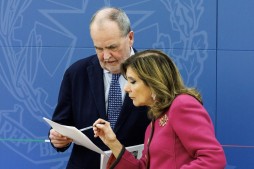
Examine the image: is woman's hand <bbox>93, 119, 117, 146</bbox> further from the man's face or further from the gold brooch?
the man's face

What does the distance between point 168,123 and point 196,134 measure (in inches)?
5.6

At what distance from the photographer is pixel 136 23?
130 inches

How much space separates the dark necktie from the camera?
222 centimetres

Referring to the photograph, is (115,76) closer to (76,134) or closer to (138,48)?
(76,134)

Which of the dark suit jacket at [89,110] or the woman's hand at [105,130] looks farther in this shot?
the dark suit jacket at [89,110]

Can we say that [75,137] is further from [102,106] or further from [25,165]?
[25,165]

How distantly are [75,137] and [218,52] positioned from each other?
5.08 feet

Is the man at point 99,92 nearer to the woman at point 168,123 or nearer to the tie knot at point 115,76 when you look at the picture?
the tie knot at point 115,76

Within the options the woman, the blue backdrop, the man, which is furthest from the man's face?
the blue backdrop

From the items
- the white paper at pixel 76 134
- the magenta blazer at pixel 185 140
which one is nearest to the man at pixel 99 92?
the white paper at pixel 76 134

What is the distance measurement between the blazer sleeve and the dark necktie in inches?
22.8

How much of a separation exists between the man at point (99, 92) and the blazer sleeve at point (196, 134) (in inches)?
21.3

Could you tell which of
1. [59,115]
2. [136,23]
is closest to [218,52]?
[136,23]

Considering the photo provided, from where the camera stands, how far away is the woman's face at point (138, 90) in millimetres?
1777
